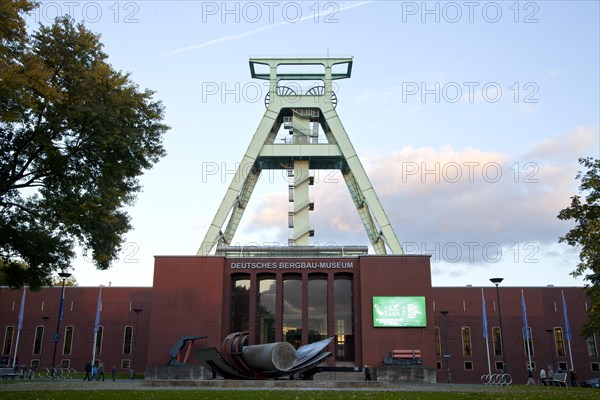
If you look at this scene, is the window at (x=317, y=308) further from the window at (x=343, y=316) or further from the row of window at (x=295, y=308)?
the window at (x=343, y=316)

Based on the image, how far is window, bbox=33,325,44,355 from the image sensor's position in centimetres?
5466

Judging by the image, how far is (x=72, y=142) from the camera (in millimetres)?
23609

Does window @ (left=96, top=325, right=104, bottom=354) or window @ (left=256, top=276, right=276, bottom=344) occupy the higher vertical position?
window @ (left=256, top=276, right=276, bottom=344)

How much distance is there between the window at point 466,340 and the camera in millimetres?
53906

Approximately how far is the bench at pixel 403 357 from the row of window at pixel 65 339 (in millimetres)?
26592

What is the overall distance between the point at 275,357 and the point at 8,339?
39.8 m

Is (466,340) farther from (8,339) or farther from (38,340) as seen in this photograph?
(8,339)

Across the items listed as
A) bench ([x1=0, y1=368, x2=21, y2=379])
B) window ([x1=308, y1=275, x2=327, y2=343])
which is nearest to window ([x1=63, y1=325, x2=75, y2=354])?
bench ([x1=0, y1=368, x2=21, y2=379])

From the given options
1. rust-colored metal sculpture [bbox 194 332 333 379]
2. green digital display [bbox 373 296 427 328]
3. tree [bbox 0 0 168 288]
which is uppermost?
tree [bbox 0 0 168 288]

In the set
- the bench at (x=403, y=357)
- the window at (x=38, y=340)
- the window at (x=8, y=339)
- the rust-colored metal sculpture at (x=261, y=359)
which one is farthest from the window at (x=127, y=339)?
the rust-colored metal sculpture at (x=261, y=359)

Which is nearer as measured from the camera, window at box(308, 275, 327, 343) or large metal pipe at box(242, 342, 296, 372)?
large metal pipe at box(242, 342, 296, 372)

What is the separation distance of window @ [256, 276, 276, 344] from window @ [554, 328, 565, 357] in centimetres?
2812

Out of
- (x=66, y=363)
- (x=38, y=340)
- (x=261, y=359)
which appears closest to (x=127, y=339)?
(x=66, y=363)

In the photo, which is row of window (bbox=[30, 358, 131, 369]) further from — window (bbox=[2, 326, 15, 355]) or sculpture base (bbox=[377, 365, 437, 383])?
sculpture base (bbox=[377, 365, 437, 383])
